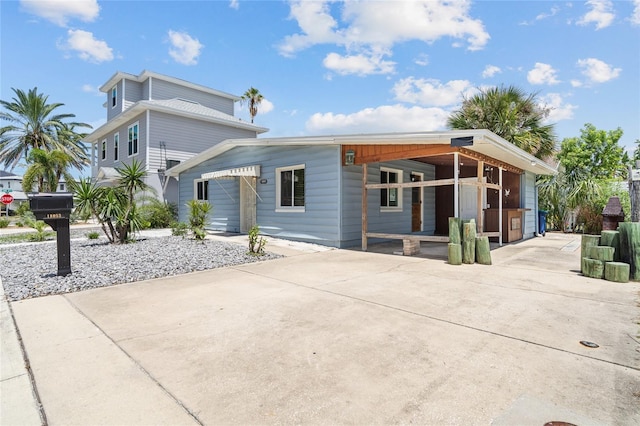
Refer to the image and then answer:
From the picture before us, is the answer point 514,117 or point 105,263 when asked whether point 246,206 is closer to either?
point 105,263

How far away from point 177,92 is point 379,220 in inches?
618

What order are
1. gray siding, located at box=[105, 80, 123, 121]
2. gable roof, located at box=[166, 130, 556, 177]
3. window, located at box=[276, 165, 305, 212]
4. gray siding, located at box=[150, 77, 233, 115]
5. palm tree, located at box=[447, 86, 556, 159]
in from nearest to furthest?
gable roof, located at box=[166, 130, 556, 177]
window, located at box=[276, 165, 305, 212]
palm tree, located at box=[447, 86, 556, 159]
gray siding, located at box=[150, 77, 233, 115]
gray siding, located at box=[105, 80, 123, 121]

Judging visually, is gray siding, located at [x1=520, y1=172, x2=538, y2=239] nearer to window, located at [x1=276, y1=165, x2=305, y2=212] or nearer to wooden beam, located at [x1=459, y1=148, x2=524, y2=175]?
wooden beam, located at [x1=459, y1=148, x2=524, y2=175]

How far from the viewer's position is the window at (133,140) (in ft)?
57.3

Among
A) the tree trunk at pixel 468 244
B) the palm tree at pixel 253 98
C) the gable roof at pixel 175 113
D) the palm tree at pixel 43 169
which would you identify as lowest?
the tree trunk at pixel 468 244

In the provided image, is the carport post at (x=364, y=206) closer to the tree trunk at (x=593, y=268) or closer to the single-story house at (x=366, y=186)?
the single-story house at (x=366, y=186)

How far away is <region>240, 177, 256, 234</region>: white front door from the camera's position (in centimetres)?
1191

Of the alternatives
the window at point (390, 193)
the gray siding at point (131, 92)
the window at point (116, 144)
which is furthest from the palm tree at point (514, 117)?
the window at point (116, 144)

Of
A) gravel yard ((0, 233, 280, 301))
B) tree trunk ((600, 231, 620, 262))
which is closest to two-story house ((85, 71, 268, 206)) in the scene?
gravel yard ((0, 233, 280, 301))

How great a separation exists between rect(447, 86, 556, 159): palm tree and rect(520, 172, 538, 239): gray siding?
202 centimetres

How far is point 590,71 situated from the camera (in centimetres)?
1305

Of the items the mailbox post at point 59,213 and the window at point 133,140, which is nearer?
the mailbox post at point 59,213

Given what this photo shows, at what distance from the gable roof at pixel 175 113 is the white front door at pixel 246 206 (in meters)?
7.51

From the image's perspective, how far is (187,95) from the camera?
19984 mm
